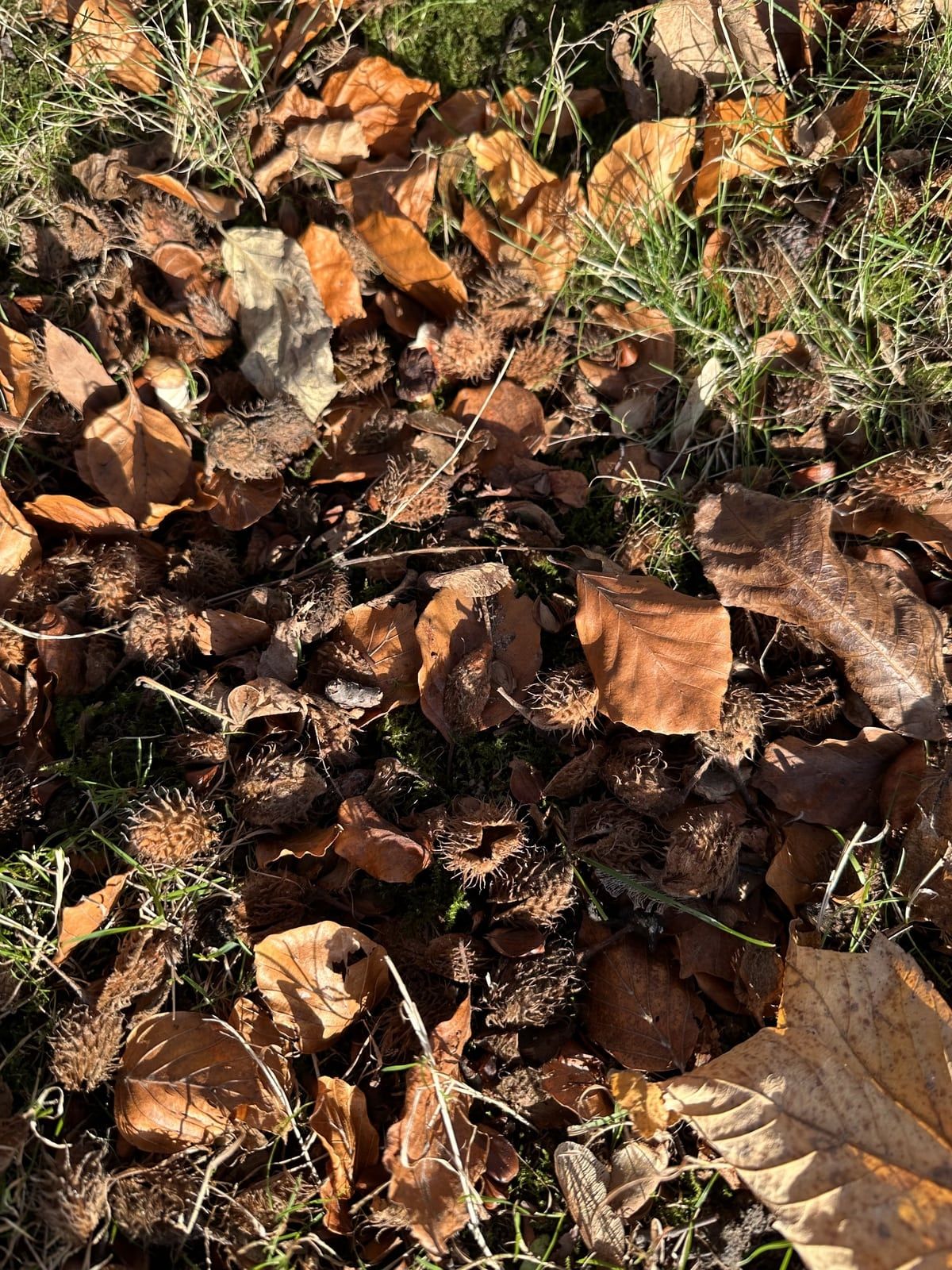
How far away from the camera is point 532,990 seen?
1854mm

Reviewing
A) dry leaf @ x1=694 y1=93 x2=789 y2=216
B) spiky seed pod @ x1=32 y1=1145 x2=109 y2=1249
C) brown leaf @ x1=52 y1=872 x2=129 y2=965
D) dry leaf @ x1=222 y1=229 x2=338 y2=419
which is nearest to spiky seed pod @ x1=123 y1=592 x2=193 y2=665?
brown leaf @ x1=52 y1=872 x2=129 y2=965

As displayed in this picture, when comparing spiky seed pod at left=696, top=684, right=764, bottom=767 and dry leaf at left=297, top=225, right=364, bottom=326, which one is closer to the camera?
spiky seed pod at left=696, top=684, right=764, bottom=767

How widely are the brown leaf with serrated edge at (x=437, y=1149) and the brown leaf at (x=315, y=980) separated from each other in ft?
0.62

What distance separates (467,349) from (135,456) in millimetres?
939

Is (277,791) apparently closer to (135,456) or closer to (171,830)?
(171,830)

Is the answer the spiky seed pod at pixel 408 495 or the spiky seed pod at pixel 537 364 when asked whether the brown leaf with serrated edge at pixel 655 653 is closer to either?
the spiky seed pod at pixel 408 495

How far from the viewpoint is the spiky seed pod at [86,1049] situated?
1838 mm

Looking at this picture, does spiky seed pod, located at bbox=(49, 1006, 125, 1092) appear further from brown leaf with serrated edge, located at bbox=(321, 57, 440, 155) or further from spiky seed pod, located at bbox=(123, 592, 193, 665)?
brown leaf with serrated edge, located at bbox=(321, 57, 440, 155)

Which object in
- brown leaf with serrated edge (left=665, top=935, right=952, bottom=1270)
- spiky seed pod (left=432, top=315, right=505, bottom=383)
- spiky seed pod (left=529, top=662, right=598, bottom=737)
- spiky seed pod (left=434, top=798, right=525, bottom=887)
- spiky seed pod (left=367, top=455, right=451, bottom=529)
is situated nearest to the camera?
brown leaf with serrated edge (left=665, top=935, right=952, bottom=1270)

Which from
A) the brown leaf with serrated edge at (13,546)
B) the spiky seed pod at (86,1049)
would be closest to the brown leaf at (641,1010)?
the spiky seed pod at (86,1049)

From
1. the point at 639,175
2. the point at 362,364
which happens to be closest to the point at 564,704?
the point at 362,364

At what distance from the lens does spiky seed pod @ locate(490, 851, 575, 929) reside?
75.8 inches

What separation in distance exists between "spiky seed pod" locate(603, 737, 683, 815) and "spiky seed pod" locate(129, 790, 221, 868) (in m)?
0.92

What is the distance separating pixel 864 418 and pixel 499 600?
1097 mm
